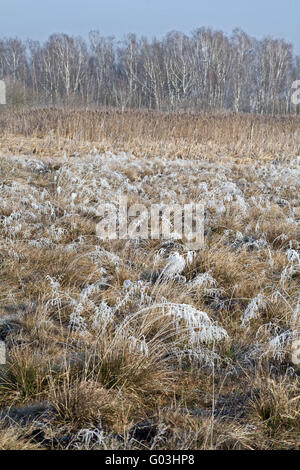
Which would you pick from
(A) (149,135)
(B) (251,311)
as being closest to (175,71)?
(A) (149,135)

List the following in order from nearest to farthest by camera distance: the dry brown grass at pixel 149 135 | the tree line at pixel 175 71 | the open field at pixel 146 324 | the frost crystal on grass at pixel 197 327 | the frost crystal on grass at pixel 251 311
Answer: the open field at pixel 146 324 → the frost crystal on grass at pixel 197 327 → the frost crystal on grass at pixel 251 311 → the dry brown grass at pixel 149 135 → the tree line at pixel 175 71

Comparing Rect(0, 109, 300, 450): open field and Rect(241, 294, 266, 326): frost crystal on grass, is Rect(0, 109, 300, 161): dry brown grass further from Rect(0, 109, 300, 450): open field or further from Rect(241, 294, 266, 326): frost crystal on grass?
→ Rect(241, 294, 266, 326): frost crystal on grass

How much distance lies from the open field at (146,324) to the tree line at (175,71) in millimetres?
27554

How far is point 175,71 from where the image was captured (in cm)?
3341

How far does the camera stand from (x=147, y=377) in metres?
1.88

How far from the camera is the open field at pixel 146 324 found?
1.62 m

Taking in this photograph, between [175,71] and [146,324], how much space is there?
34569mm

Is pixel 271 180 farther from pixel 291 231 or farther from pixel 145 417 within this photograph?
pixel 145 417

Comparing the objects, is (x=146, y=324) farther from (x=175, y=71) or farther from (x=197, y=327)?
(x=175, y=71)

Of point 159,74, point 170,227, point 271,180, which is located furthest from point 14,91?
point 170,227

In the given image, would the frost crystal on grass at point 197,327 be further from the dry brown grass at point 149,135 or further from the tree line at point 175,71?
the tree line at point 175,71

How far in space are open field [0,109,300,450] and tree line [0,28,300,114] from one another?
27.6 meters

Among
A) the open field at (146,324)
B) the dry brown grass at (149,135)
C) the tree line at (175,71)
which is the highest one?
the tree line at (175,71)

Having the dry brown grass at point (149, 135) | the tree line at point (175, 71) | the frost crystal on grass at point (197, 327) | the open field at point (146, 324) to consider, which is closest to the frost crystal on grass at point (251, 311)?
the open field at point (146, 324)
